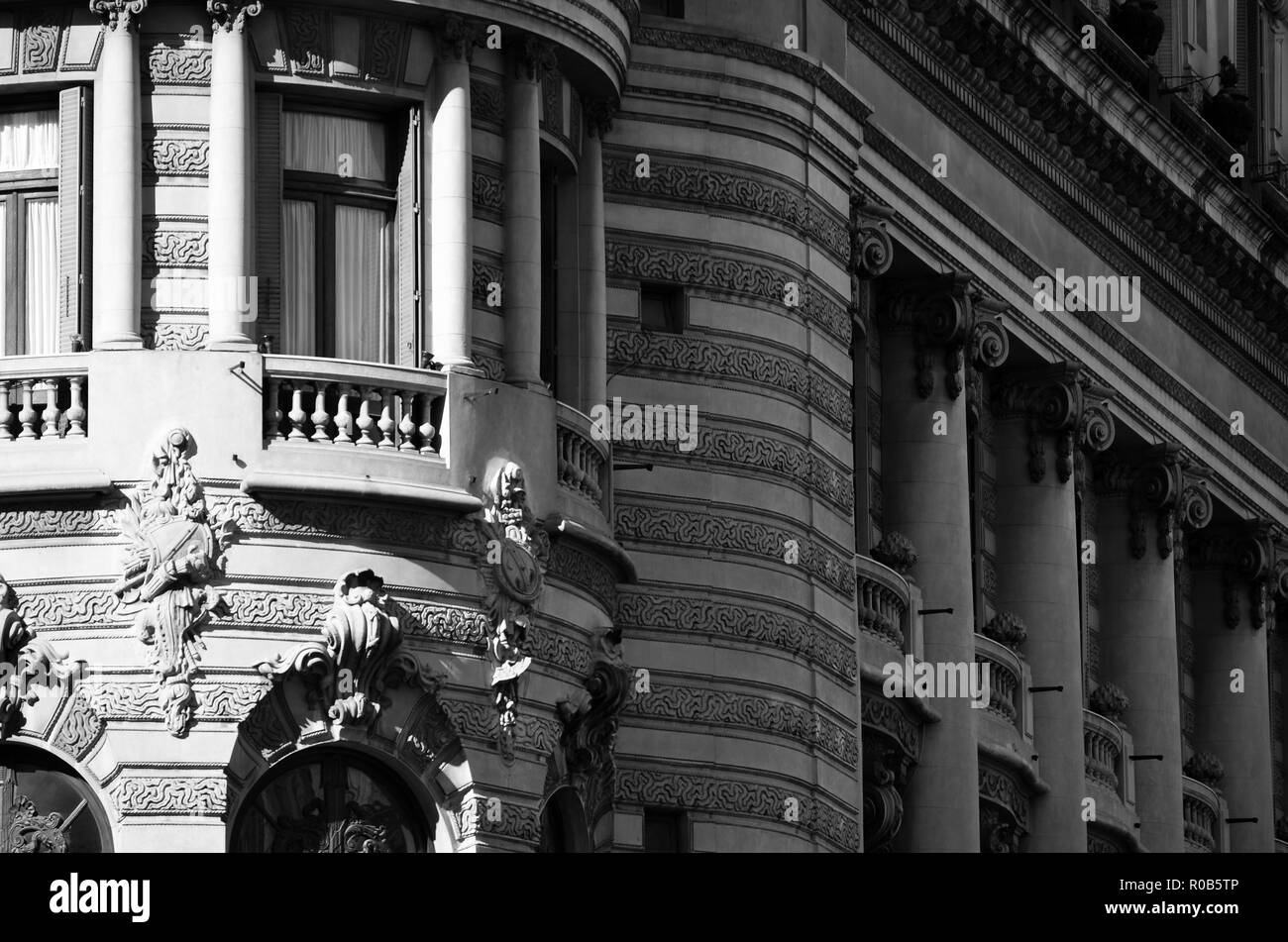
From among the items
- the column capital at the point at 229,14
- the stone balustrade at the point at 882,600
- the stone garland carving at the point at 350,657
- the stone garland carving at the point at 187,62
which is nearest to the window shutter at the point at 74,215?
the stone garland carving at the point at 187,62

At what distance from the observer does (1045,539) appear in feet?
200

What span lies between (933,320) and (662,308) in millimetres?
8180

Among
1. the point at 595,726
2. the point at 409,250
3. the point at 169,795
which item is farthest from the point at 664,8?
the point at 169,795

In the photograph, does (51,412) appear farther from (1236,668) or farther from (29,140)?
(1236,668)

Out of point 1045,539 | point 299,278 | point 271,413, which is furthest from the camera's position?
point 1045,539

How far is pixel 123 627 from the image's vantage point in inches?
1606

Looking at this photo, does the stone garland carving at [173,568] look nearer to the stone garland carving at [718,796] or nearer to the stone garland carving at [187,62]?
the stone garland carving at [187,62]

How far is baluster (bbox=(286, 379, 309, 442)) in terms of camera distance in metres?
41.8

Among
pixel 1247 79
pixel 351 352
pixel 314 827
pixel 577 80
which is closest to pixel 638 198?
pixel 577 80

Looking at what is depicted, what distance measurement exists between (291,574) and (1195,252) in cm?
2887

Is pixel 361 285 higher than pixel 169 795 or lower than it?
higher

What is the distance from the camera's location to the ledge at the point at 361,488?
41219 millimetres

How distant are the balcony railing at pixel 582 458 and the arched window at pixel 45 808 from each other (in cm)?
647
